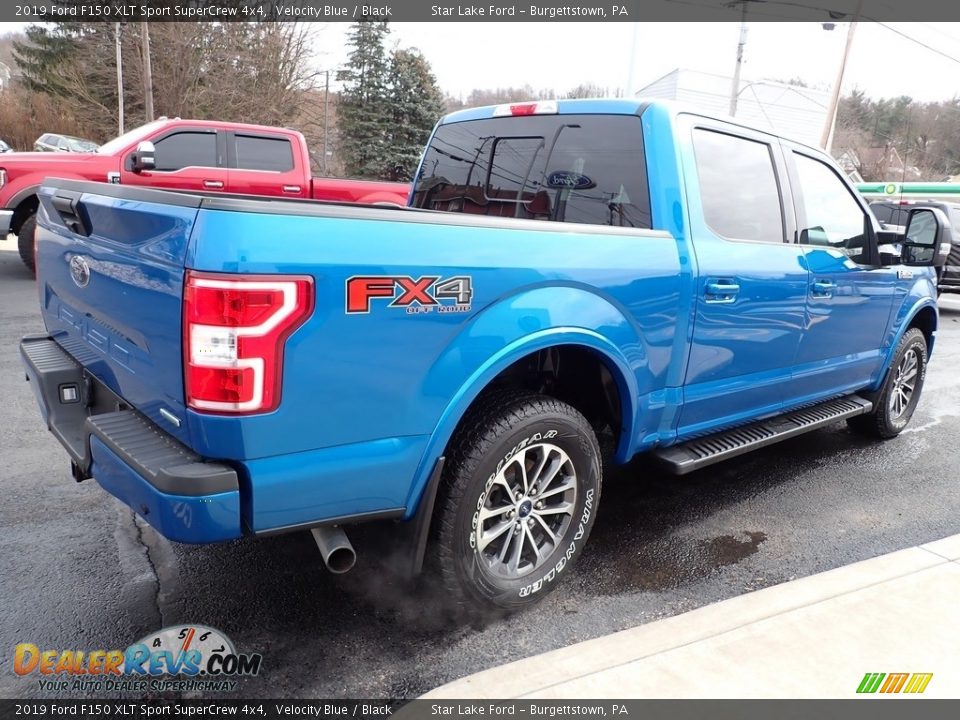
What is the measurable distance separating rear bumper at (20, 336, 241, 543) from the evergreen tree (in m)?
35.9

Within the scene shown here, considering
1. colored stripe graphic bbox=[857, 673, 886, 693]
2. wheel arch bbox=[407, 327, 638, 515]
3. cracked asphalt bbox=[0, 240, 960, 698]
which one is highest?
wheel arch bbox=[407, 327, 638, 515]

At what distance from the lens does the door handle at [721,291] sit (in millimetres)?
3240

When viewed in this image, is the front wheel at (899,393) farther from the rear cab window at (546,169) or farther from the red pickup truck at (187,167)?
the red pickup truck at (187,167)

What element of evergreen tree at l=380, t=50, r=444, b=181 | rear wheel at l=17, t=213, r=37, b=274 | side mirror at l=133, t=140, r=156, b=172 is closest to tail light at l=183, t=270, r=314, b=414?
side mirror at l=133, t=140, r=156, b=172

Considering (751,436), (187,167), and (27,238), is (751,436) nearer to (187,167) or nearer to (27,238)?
(187,167)

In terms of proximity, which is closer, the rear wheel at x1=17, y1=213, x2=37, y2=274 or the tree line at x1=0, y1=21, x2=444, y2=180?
the rear wheel at x1=17, y1=213, x2=37, y2=274

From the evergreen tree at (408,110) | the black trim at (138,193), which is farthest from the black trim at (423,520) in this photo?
the evergreen tree at (408,110)

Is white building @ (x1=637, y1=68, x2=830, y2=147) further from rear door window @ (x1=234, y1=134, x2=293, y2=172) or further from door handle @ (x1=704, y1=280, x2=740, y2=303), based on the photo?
door handle @ (x1=704, y1=280, x2=740, y2=303)

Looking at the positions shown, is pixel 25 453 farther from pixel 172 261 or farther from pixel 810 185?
pixel 810 185

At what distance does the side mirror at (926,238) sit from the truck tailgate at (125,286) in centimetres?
437

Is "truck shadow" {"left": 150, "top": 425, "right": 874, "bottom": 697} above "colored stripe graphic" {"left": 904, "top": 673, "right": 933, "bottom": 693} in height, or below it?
below

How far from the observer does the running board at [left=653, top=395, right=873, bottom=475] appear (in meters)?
3.37

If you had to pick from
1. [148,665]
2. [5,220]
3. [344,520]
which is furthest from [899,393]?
[5,220]

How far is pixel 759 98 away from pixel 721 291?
134ft
